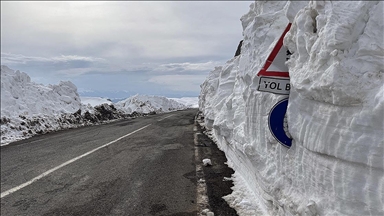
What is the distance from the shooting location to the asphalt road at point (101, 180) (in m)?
4.30

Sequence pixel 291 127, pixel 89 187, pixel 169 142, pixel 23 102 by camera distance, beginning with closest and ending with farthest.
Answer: pixel 291 127 → pixel 89 187 → pixel 169 142 → pixel 23 102

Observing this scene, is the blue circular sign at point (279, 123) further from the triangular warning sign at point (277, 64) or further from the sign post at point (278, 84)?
the triangular warning sign at point (277, 64)

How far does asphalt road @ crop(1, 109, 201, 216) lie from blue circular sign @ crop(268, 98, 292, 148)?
67.6 inches

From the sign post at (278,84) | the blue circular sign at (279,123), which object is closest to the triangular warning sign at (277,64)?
the sign post at (278,84)

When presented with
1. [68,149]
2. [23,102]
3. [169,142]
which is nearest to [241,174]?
[169,142]

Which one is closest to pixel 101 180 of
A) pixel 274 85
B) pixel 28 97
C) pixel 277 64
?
pixel 274 85

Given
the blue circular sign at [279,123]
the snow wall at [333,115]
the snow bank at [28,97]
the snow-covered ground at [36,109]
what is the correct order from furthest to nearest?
the snow bank at [28,97] < the snow-covered ground at [36,109] < the blue circular sign at [279,123] < the snow wall at [333,115]

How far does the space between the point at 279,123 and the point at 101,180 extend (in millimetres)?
3968

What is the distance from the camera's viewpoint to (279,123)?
314cm

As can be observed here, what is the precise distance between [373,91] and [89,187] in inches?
191

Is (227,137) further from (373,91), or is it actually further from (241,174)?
(373,91)

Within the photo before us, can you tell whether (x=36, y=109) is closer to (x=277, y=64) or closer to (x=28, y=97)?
(x=28, y=97)

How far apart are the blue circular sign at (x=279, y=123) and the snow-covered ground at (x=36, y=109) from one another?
1198 centimetres

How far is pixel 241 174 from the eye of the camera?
5402mm
